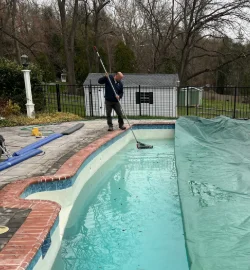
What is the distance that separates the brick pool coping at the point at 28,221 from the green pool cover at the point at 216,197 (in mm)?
1134

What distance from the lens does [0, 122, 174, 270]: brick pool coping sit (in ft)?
6.45

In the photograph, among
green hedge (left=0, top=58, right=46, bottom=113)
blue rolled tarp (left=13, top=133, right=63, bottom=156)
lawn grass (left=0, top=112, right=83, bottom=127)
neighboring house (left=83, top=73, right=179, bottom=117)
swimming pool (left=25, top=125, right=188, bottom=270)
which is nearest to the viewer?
swimming pool (left=25, top=125, right=188, bottom=270)

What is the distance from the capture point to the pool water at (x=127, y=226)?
2.81 m

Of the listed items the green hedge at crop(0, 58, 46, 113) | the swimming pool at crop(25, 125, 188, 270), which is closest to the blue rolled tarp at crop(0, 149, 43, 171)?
the swimming pool at crop(25, 125, 188, 270)

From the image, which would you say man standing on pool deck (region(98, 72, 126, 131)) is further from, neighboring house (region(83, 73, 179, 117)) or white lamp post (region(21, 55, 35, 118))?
neighboring house (region(83, 73, 179, 117))

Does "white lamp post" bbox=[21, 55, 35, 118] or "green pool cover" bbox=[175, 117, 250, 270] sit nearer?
"green pool cover" bbox=[175, 117, 250, 270]

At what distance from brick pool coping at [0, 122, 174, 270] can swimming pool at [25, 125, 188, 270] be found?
0.16 meters

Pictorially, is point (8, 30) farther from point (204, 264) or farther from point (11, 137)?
point (204, 264)

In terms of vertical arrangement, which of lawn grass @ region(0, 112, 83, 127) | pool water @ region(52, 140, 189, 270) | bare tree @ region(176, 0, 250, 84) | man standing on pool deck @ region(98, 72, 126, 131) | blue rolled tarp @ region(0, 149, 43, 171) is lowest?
pool water @ region(52, 140, 189, 270)

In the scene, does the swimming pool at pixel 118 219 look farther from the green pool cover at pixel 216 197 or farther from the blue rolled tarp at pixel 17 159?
the blue rolled tarp at pixel 17 159

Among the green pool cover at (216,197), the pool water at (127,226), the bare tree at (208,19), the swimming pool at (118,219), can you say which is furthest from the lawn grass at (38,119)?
the bare tree at (208,19)

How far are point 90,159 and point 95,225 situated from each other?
61.9 inches

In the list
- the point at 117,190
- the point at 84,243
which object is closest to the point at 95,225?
the point at 84,243

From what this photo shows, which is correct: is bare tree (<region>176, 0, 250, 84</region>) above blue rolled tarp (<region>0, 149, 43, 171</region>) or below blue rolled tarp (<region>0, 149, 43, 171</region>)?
above
